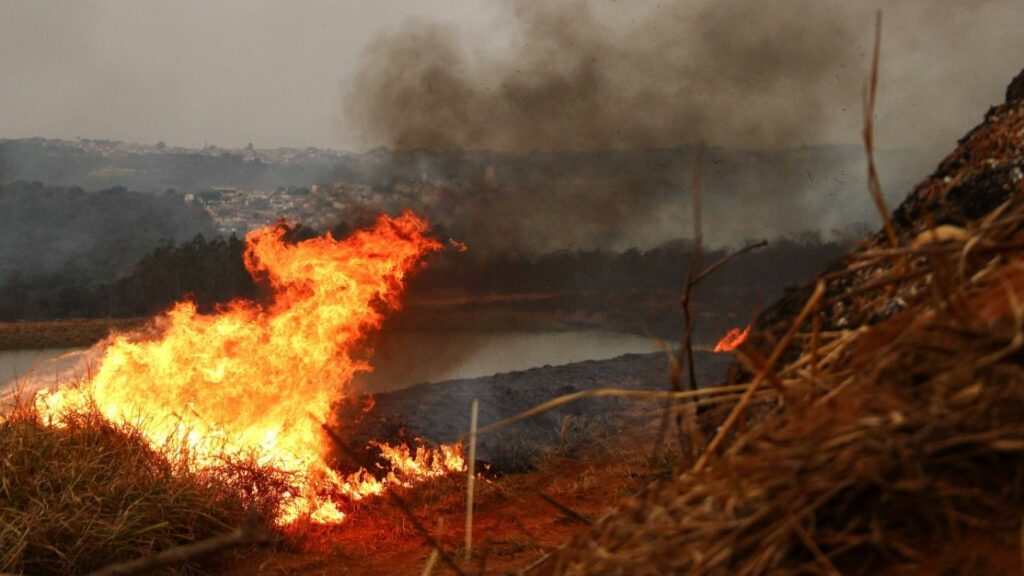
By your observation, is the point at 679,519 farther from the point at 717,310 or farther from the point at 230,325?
the point at 717,310

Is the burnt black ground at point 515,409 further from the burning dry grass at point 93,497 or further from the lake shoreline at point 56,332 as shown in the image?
the lake shoreline at point 56,332

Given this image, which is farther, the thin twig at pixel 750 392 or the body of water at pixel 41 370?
the body of water at pixel 41 370

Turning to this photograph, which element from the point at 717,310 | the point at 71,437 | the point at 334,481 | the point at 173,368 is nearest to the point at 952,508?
the point at 71,437

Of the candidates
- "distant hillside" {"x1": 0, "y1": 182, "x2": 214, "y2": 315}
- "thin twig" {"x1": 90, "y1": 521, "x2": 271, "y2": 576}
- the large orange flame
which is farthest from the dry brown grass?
Answer: "distant hillside" {"x1": 0, "y1": 182, "x2": 214, "y2": 315}

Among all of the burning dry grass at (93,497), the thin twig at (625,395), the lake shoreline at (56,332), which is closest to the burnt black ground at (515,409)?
the burning dry grass at (93,497)

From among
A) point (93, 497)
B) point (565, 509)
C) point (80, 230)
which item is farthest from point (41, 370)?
point (80, 230)

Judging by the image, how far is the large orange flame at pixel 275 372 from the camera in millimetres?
7656

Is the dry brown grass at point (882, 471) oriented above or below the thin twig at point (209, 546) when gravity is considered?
above

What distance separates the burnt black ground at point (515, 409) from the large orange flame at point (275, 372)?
40 cm

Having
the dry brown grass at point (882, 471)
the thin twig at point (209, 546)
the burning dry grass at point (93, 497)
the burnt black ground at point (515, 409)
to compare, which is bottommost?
the burning dry grass at point (93, 497)

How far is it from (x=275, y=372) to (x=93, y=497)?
336 cm

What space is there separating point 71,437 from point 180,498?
3.15 ft

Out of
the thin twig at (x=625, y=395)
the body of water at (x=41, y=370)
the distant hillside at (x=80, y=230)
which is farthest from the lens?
the distant hillside at (x=80, y=230)

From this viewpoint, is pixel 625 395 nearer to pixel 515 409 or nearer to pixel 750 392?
pixel 750 392
